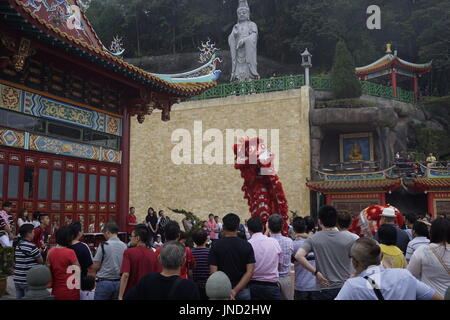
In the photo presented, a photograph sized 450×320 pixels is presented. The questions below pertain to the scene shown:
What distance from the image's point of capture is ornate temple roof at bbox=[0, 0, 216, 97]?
7.63 metres

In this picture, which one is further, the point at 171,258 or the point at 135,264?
the point at 135,264

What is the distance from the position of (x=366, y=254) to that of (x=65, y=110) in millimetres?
8269

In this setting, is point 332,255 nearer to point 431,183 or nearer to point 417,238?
point 417,238

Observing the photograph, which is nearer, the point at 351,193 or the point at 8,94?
the point at 8,94

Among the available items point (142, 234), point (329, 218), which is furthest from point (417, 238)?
point (142, 234)

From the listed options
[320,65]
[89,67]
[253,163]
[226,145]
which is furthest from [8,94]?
[320,65]

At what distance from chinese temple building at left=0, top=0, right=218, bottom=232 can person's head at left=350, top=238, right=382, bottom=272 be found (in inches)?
260

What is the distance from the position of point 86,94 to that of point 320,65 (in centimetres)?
2467

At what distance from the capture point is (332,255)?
435 cm

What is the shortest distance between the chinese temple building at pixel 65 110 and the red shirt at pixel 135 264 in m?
4.87

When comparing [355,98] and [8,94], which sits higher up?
[355,98]

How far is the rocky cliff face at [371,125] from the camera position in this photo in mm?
21047

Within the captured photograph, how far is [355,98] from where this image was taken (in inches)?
867

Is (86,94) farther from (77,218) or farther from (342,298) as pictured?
(342,298)
